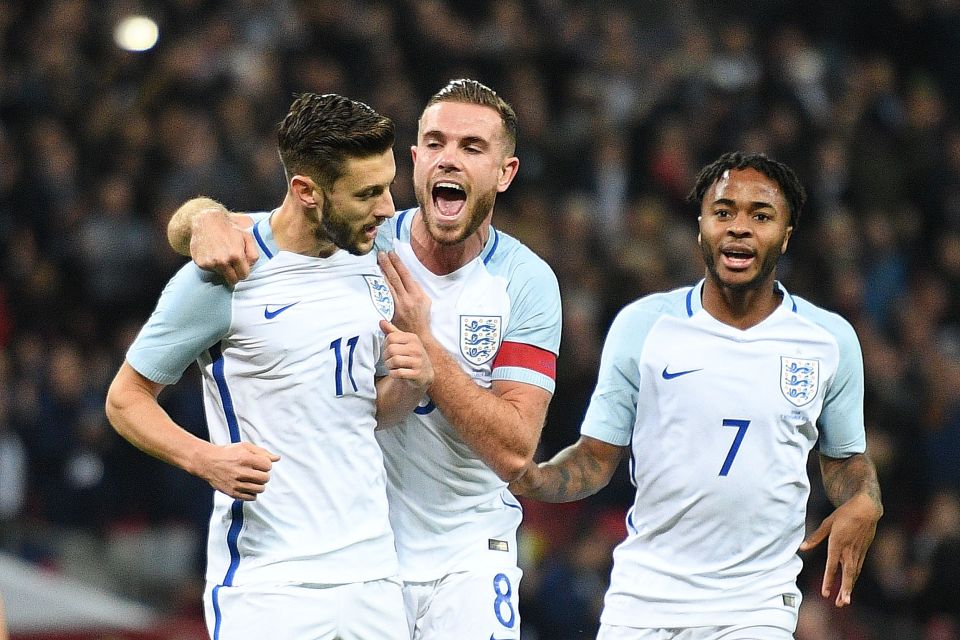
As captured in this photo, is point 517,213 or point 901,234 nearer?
point 517,213

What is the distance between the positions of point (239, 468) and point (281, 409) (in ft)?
0.87

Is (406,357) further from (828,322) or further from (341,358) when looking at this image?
(828,322)

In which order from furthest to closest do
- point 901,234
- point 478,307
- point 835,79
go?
point 835,79
point 901,234
point 478,307

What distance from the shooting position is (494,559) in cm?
459

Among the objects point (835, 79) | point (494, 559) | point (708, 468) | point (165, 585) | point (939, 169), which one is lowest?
point (165, 585)

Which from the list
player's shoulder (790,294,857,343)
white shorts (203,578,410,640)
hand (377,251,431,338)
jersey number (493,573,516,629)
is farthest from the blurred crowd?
white shorts (203,578,410,640)

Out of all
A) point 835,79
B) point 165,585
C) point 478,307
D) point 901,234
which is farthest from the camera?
point 835,79

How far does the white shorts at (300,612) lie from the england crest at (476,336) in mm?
860

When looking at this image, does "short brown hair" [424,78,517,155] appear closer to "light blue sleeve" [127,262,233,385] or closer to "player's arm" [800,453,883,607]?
"light blue sleeve" [127,262,233,385]

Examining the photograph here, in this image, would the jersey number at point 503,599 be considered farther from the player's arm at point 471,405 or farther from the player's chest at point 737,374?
the player's chest at point 737,374

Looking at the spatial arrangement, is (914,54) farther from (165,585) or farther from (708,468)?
(708,468)

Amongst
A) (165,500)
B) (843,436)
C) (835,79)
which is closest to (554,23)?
(835,79)

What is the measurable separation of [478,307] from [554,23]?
8.55m

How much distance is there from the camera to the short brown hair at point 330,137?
156 inches
